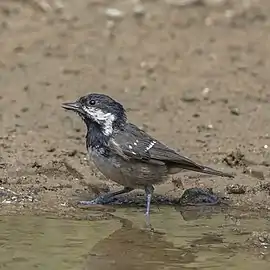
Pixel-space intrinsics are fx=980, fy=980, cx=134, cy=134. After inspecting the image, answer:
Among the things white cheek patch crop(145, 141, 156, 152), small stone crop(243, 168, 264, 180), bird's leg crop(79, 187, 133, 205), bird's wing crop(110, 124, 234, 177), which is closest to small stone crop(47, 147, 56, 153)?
bird's leg crop(79, 187, 133, 205)

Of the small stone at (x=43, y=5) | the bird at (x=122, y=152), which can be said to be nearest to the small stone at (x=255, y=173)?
the bird at (x=122, y=152)

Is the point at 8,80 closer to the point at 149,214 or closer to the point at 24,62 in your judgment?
the point at 24,62

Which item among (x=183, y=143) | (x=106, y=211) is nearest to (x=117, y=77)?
(x=183, y=143)

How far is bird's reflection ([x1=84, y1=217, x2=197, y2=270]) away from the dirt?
1.03 m

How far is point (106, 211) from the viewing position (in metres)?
8.65

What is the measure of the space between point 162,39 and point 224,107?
6.99ft

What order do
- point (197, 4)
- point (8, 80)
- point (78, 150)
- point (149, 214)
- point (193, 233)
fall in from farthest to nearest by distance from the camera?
point (197, 4) → point (8, 80) → point (78, 150) → point (149, 214) → point (193, 233)

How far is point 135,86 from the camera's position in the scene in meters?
12.3

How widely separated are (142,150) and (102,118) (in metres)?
0.48

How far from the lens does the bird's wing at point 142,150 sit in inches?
340

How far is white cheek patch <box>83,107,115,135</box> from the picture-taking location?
347 inches

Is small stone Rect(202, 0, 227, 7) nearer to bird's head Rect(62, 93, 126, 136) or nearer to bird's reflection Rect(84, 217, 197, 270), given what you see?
bird's head Rect(62, 93, 126, 136)

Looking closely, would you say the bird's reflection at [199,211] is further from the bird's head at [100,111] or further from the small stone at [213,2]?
the small stone at [213,2]

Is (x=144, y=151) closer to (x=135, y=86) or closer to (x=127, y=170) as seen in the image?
(x=127, y=170)
